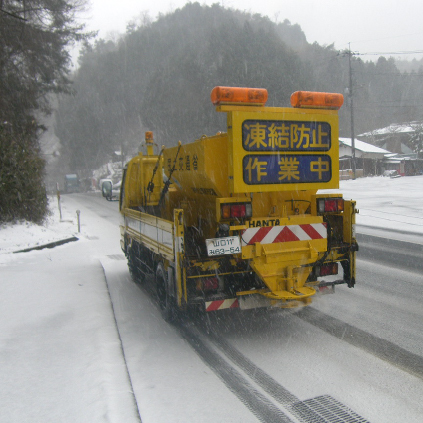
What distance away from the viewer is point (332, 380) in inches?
167

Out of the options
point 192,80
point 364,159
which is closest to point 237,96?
point 192,80

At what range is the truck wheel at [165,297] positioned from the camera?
5.77 metres

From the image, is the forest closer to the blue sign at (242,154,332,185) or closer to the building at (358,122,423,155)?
the building at (358,122,423,155)

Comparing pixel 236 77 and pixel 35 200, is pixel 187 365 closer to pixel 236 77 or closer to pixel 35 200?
pixel 35 200

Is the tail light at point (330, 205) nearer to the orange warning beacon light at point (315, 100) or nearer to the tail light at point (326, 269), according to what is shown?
the tail light at point (326, 269)

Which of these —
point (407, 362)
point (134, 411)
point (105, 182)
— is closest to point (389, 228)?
point (105, 182)

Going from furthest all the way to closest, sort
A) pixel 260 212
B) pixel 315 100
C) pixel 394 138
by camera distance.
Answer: pixel 394 138 → pixel 260 212 → pixel 315 100

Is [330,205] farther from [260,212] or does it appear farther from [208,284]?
[208,284]

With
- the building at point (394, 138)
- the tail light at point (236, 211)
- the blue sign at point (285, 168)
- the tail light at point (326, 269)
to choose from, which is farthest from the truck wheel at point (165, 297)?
the building at point (394, 138)

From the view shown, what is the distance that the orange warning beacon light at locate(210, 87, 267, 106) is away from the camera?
5.00m

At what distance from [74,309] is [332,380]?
3.75m

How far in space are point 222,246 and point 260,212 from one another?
958mm

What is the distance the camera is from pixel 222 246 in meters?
4.96

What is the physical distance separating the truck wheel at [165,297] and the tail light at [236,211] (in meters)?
1.23
